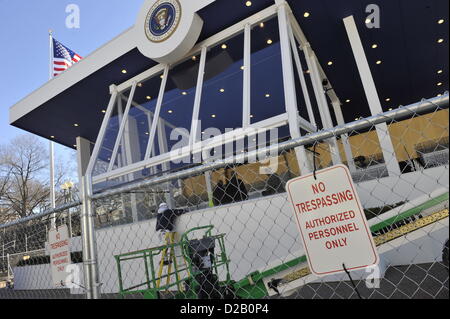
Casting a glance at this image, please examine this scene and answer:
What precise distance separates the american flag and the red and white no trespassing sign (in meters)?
14.8

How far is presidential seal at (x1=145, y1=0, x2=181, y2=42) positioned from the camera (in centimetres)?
713

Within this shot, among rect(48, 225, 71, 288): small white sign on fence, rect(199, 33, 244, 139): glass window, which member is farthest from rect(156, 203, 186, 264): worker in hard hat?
rect(48, 225, 71, 288): small white sign on fence

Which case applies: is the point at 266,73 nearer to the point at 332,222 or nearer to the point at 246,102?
the point at 246,102

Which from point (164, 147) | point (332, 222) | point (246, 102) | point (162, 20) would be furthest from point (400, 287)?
point (162, 20)

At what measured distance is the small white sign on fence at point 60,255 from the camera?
2.13 metres

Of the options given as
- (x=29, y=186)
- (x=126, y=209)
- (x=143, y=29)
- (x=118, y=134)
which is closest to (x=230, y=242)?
(x=126, y=209)

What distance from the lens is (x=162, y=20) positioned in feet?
24.4

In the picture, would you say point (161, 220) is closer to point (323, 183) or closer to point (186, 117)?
point (186, 117)

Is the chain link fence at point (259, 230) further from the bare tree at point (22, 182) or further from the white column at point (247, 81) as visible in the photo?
the bare tree at point (22, 182)

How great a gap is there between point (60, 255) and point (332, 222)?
1.99 metres

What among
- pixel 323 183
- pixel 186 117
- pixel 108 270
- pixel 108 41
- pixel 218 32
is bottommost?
pixel 108 270

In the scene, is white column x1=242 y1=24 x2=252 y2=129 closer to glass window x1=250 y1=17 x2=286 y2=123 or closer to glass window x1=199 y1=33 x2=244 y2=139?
glass window x1=250 y1=17 x2=286 y2=123

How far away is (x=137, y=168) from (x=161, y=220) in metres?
2.42

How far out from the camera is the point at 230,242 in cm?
544
